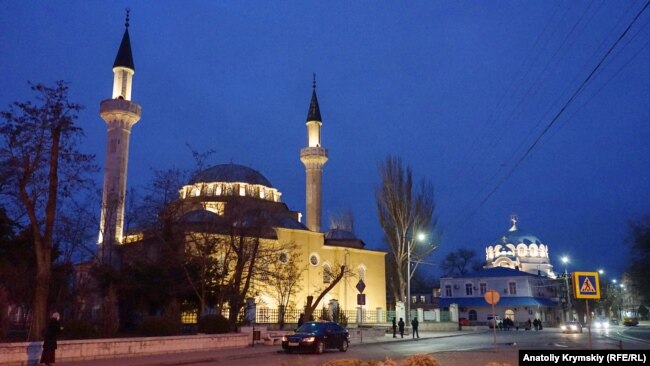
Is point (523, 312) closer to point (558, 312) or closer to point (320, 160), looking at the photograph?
point (558, 312)

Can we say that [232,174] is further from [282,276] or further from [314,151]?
[282,276]

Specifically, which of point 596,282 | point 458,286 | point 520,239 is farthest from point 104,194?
point 520,239

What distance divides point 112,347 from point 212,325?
513 cm

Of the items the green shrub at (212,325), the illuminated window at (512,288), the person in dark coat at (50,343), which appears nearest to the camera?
the person in dark coat at (50,343)

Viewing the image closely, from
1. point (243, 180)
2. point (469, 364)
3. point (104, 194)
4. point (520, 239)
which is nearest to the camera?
point (469, 364)

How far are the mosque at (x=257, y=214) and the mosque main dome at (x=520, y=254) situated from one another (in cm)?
2632

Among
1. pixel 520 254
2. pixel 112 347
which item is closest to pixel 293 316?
pixel 112 347

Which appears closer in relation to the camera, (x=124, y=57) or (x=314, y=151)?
(x=124, y=57)

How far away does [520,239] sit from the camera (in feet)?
238

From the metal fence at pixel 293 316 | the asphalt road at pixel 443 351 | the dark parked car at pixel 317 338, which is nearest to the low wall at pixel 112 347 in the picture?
the asphalt road at pixel 443 351

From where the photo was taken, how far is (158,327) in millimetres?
17984

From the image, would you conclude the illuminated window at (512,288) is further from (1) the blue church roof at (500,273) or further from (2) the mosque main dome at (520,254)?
(2) the mosque main dome at (520,254)

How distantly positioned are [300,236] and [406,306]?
10.7 m

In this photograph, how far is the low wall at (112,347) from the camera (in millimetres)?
13195
